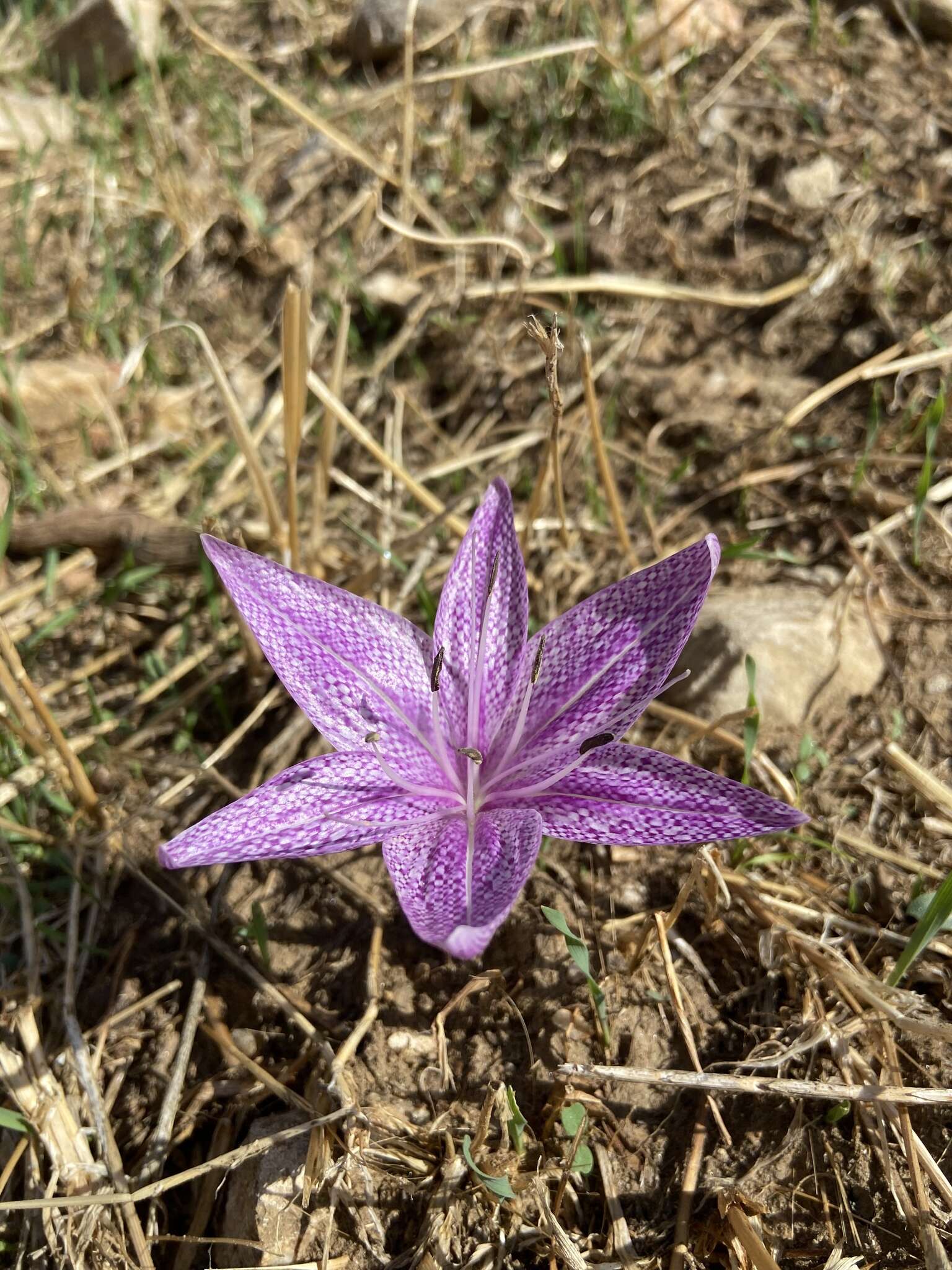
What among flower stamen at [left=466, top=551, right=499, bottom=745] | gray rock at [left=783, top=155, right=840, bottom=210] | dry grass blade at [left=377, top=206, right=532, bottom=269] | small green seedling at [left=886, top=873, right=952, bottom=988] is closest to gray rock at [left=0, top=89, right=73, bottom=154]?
dry grass blade at [left=377, top=206, right=532, bottom=269]

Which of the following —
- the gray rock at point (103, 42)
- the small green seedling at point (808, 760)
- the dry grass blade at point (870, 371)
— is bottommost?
the small green seedling at point (808, 760)

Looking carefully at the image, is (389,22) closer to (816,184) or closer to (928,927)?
(816,184)

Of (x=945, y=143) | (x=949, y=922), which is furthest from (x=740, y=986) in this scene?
(x=945, y=143)

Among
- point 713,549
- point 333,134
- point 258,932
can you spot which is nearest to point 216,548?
point 258,932

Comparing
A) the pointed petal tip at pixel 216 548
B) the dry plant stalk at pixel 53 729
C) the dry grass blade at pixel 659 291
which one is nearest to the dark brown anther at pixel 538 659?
the pointed petal tip at pixel 216 548

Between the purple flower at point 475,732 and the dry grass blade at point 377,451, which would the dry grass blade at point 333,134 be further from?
the purple flower at point 475,732

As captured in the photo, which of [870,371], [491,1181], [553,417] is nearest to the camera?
[491,1181]
